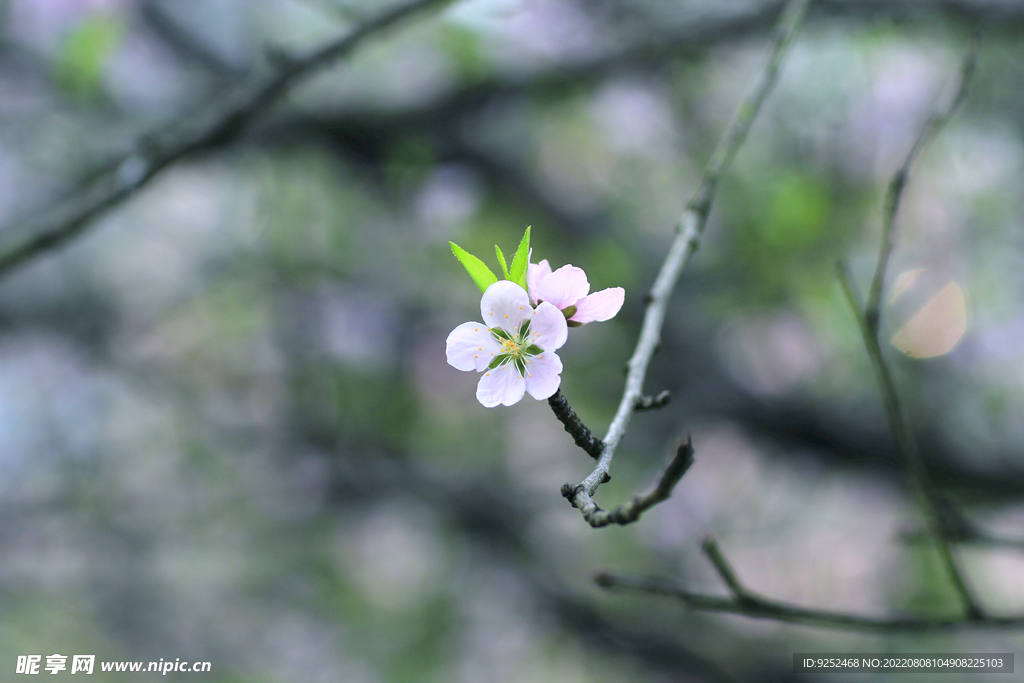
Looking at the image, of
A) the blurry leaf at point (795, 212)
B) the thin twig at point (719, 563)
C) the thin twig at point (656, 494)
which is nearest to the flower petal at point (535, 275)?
the thin twig at point (656, 494)

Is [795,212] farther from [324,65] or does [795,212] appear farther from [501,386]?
[501,386]

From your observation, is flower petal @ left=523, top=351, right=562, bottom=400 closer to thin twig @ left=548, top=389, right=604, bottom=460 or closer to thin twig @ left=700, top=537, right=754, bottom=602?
thin twig @ left=548, top=389, right=604, bottom=460

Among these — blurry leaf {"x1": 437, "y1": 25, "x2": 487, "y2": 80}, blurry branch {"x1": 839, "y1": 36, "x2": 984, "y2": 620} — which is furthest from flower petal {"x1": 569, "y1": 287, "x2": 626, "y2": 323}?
blurry leaf {"x1": 437, "y1": 25, "x2": 487, "y2": 80}

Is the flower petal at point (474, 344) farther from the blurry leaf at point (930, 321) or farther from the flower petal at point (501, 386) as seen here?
the blurry leaf at point (930, 321)

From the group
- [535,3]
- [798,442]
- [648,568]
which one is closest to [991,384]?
[798,442]

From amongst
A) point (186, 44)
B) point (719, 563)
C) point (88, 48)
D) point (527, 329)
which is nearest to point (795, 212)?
point (719, 563)
